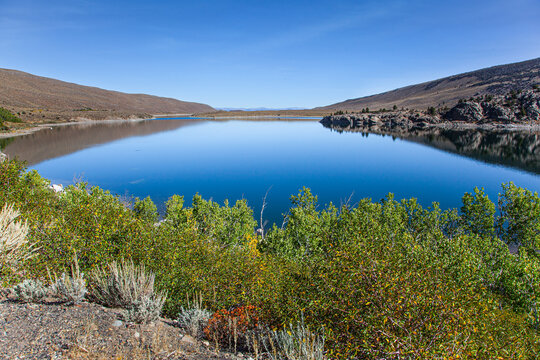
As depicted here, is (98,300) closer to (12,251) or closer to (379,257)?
(12,251)

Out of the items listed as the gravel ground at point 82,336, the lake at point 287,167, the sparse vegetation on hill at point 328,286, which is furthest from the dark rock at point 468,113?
the gravel ground at point 82,336

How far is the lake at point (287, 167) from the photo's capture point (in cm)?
3778

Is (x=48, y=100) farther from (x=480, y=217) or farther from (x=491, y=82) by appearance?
(x=491, y=82)

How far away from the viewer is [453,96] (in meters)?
165

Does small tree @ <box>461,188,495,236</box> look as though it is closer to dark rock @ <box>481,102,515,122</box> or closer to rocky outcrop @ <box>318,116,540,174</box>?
rocky outcrop @ <box>318,116,540,174</box>

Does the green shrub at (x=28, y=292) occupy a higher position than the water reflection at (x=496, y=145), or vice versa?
the green shrub at (x=28, y=292)

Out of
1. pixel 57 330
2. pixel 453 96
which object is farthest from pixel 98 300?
pixel 453 96

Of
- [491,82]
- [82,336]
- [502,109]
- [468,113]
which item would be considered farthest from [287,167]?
[491,82]

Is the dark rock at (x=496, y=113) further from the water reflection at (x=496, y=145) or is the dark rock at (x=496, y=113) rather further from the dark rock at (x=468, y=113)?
the water reflection at (x=496, y=145)

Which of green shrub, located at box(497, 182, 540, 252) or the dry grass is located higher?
the dry grass

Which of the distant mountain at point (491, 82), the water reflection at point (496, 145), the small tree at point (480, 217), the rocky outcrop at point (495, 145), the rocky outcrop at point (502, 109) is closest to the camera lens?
the small tree at point (480, 217)

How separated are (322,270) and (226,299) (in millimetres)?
3496

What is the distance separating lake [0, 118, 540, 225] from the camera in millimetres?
37781

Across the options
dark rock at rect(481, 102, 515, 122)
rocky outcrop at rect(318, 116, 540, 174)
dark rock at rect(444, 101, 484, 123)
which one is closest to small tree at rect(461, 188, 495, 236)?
rocky outcrop at rect(318, 116, 540, 174)
